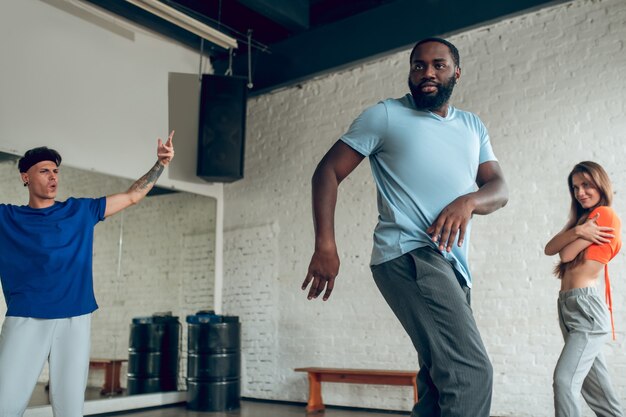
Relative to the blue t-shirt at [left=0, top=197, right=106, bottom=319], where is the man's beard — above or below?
above

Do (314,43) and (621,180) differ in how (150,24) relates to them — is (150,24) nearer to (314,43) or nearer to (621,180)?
(314,43)

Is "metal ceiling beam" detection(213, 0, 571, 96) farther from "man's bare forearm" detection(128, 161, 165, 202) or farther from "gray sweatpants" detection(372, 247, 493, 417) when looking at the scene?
"gray sweatpants" detection(372, 247, 493, 417)

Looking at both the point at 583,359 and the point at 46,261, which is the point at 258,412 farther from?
the point at 583,359

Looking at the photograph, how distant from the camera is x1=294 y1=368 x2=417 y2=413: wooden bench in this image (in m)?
4.79

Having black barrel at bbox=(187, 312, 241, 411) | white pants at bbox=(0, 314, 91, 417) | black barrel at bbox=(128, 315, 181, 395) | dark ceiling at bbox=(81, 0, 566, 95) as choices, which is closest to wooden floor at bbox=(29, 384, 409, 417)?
black barrel at bbox=(187, 312, 241, 411)

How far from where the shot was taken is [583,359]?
2.78 meters

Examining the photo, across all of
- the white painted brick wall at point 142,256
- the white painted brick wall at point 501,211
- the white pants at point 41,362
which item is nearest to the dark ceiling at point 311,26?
the white painted brick wall at point 501,211

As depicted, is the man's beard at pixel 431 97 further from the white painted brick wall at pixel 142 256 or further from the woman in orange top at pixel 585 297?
the white painted brick wall at pixel 142 256

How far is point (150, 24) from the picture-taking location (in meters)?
6.01

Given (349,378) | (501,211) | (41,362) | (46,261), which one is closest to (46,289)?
(46,261)

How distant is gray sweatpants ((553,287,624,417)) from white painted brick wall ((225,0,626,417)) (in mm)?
1440

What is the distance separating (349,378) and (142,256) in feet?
7.30

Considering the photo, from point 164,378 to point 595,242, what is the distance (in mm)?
4187

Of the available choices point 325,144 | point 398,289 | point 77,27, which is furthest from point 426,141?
point 77,27
